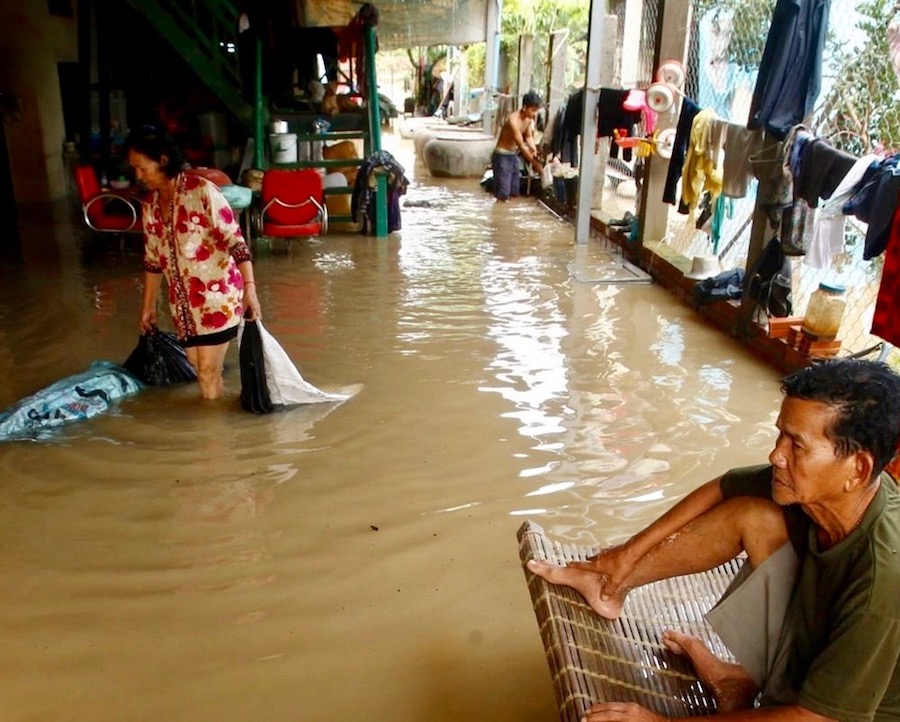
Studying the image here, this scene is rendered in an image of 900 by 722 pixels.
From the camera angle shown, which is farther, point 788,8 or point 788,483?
point 788,8

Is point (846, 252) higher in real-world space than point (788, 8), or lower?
lower

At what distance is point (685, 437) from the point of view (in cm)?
406

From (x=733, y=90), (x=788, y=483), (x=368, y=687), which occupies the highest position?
(x=733, y=90)

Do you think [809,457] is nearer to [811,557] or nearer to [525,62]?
[811,557]

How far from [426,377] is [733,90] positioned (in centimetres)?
355

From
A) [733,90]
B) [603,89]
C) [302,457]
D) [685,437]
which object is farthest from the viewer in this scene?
[603,89]

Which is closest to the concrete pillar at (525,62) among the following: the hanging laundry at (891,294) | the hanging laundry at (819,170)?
the hanging laundry at (819,170)

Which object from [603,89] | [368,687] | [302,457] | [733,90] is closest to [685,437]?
[302,457]

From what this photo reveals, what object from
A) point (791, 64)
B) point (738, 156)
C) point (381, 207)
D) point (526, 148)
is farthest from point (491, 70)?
point (791, 64)

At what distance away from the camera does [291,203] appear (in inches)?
299

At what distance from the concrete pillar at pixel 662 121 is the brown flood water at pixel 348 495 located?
1.39 metres

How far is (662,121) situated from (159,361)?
4980 mm

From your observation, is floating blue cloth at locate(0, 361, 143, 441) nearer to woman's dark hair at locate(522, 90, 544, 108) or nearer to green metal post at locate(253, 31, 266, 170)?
green metal post at locate(253, 31, 266, 170)

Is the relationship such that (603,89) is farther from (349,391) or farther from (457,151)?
(457,151)
